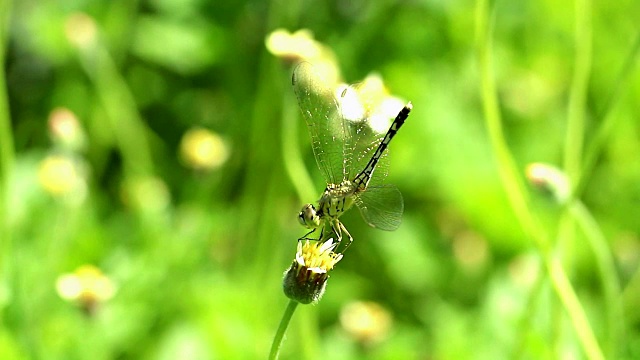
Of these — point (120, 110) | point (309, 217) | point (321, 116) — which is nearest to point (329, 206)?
point (309, 217)

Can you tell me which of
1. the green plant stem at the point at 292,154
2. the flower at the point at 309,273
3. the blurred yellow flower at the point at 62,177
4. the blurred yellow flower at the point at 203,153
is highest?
the blurred yellow flower at the point at 203,153

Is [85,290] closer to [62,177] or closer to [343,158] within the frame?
[62,177]

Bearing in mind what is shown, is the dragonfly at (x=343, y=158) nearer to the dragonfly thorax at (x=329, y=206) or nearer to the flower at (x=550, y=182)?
the dragonfly thorax at (x=329, y=206)

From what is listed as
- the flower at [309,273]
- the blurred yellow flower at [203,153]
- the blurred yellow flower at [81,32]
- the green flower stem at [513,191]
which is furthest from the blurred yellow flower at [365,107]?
the blurred yellow flower at [81,32]

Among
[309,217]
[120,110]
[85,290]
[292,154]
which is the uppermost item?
[120,110]

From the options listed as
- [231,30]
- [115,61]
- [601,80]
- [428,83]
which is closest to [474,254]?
[428,83]

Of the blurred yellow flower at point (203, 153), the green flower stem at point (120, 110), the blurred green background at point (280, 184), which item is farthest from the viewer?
the green flower stem at point (120, 110)
